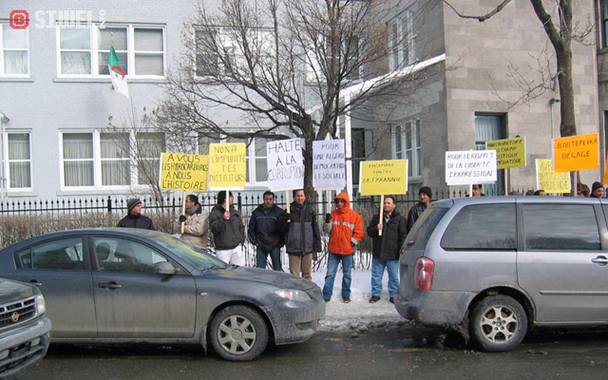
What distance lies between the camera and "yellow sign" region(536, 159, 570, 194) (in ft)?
38.8

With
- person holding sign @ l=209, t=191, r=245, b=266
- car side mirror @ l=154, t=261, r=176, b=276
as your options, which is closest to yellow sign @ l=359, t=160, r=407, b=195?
person holding sign @ l=209, t=191, r=245, b=266

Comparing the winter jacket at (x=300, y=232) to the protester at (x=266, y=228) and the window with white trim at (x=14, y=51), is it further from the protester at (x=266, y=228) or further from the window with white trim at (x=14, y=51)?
the window with white trim at (x=14, y=51)

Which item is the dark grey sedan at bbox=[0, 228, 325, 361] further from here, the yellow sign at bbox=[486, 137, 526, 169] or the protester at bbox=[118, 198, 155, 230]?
the yellow sign at bbox=[486, 137, 526, 169]

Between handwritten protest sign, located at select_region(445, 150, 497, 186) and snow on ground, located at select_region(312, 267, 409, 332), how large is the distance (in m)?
2.38

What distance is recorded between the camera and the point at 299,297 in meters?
5.96

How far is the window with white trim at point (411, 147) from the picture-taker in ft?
58.0

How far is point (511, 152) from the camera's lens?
11.4 metres

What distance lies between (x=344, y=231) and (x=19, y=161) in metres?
13.4

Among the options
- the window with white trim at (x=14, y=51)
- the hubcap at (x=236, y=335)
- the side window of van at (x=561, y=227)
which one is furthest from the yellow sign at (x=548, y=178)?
the window with white trim at (x=14, y=51)

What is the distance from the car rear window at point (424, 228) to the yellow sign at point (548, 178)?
252 inches

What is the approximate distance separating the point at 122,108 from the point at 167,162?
9.11m

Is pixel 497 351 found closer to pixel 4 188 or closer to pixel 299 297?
pixel 299 297

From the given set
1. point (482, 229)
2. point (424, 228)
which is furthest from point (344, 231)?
point (482, 229)

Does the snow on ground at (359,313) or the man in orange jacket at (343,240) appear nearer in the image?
the snow on ground at (359,313)
